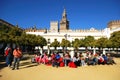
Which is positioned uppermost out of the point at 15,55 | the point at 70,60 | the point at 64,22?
the point at 64,22

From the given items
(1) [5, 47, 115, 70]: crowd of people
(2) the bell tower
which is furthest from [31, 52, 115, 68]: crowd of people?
(2) the bell tower

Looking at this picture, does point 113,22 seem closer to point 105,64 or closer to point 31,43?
point 31,43

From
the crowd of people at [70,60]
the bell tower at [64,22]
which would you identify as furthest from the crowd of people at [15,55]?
the bell tower at [64,22]

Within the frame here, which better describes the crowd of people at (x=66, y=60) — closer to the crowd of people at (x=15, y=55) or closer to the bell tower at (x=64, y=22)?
the crowd of people at (x=15, y=55)

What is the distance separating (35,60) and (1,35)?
7.99m

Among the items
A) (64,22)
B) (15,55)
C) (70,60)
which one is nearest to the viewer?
(15,55)

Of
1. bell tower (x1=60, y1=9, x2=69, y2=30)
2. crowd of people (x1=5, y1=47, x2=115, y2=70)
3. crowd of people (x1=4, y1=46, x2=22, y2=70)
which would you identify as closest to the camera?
crowd of people (x1=4, y1=46, x2=22, y2=70)

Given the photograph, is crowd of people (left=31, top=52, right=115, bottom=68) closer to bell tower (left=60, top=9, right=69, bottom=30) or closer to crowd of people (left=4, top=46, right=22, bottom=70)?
crowd of people (left=4, top=46, right=22, bottom=70)

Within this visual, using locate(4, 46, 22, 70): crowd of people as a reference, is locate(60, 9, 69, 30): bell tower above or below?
above

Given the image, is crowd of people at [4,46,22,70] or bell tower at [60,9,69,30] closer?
crowd of people at [4,46,22,70]

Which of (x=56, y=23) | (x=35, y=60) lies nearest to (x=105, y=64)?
(x=35, y=60)

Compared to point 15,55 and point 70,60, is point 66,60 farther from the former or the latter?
point 15,55

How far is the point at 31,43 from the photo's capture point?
45.1 metres

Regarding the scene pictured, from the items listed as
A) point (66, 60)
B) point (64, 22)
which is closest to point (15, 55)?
point (66, 60)
